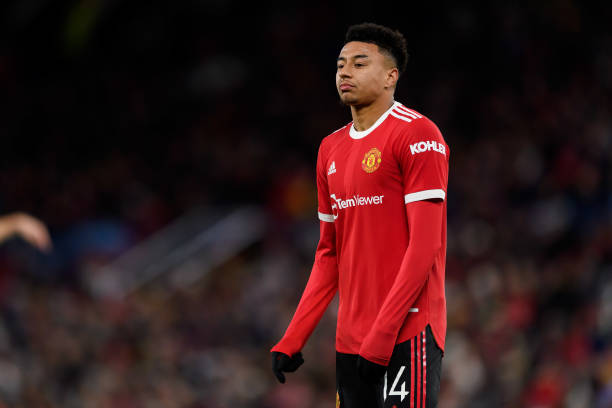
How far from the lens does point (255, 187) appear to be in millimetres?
13883

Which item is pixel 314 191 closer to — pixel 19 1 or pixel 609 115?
pixel 609 115

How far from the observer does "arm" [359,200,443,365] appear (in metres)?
3.50

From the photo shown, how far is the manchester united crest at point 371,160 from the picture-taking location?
3.71 m

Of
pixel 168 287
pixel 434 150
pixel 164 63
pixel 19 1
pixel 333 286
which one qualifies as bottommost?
pixel 333 286

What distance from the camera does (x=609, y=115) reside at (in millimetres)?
10906

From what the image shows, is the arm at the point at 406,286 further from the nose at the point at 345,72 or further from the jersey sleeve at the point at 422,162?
the nose at the point at 345,72

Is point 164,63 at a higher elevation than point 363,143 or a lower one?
higher

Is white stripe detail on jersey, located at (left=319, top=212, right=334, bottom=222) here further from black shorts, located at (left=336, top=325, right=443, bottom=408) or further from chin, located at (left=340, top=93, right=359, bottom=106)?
black shorts, located at (left=336, top=325, right=443, bottom=408)

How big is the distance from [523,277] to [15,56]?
35.8 feet

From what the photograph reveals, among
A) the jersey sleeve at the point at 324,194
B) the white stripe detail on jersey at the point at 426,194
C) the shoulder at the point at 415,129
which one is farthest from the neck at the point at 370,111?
the white stripe detail on jersey at the point at 426,194

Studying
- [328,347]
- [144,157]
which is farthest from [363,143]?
[144,157]

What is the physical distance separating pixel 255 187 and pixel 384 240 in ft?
33.6

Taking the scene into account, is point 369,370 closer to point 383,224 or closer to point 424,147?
point 383,224

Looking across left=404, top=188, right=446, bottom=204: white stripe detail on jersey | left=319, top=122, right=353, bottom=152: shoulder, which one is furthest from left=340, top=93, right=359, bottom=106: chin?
left=404, top=188, right=446, bottom=204: white stripe detail on jersey
